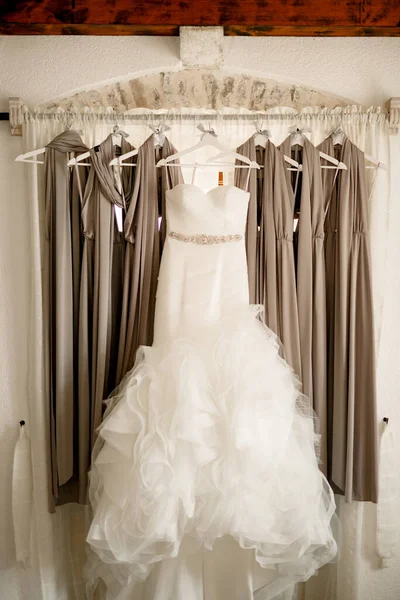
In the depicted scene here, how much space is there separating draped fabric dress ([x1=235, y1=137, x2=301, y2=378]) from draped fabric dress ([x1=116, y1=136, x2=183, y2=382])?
373 mm

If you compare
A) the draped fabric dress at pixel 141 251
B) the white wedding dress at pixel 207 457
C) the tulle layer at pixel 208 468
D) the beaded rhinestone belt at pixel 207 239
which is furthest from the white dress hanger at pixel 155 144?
the tulle layer at pixel 208 468

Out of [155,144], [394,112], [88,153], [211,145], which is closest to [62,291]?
[88,153]

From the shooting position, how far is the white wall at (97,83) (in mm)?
1917

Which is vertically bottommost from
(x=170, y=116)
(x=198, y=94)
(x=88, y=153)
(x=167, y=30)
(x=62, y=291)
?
(x=62, y=291)

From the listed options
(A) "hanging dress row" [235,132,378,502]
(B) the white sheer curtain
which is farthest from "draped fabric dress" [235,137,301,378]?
(B) the white sheer curtain

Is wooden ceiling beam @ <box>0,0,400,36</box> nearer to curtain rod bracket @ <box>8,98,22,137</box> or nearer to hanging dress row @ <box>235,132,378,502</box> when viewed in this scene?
curtain rod bracket @ <box>8,98,22,137</box>

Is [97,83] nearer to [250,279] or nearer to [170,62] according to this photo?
[170,62]

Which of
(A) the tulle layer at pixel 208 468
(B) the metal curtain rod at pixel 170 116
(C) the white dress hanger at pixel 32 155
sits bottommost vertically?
(A) the tulle layer at pixel 208 468

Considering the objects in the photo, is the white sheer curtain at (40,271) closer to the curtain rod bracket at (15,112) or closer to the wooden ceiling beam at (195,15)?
the curtain rod bracket at (15,112)

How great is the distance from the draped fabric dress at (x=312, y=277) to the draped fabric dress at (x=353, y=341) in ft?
0.23

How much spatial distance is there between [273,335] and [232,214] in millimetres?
518

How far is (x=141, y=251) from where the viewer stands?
5.88 feet

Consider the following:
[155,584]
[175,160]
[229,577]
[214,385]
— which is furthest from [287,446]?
[175,160]

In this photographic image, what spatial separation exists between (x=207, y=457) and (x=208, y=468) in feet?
0.14
